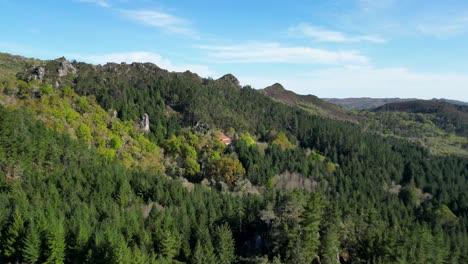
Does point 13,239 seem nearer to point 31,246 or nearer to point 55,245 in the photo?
point 31,246

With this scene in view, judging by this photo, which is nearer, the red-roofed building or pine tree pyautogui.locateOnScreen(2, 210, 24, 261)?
pine tree pyautogui.locateOnScreen(2, 210, 24, 261)

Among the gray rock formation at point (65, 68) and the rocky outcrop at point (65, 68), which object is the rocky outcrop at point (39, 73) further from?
the gray rock formation at point (65, 68)

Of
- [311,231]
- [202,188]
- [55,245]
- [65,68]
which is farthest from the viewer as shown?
[65,68]

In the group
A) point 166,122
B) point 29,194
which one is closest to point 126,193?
point 29,194

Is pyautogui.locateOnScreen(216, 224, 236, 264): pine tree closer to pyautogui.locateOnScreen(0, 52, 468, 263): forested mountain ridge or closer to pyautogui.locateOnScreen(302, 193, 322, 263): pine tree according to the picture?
pyautogui.locateOnScreen(0, 52, 468, 263): forested mountain ridge

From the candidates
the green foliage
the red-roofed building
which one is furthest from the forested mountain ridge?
the red-roofed building

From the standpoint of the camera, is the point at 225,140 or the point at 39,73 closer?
the point at 39,73

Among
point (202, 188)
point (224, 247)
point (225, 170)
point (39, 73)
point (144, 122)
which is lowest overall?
point (202, 188)

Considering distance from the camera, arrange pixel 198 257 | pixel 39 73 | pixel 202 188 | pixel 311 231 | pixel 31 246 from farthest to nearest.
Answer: pixel 39 73 → pixel 202 188 → pixel 311 231 → pixel 198 257 → pixel 31 246

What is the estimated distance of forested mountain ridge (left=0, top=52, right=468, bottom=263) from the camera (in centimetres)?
5728

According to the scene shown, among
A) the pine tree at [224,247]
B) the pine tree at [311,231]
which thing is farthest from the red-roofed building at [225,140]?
the pine tree at [311,231]

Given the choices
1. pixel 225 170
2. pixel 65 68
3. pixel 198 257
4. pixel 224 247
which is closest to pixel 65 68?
pixel 65 68

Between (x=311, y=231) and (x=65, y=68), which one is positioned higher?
(x=65, y=68)

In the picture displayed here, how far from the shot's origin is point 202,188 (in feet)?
324
